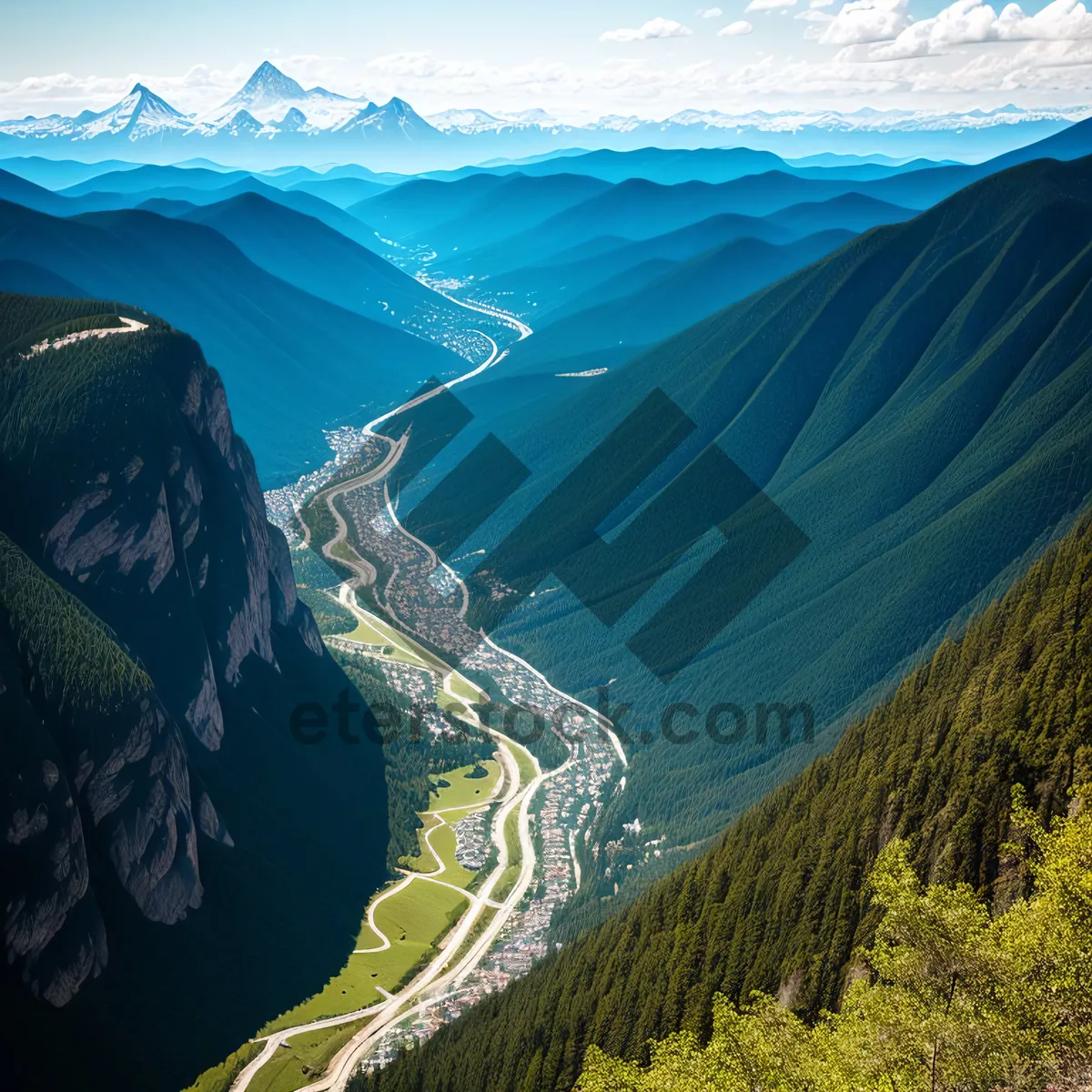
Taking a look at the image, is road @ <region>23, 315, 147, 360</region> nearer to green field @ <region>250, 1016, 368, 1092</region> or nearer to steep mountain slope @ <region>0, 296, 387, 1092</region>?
steep mountain slope @ <region>0, 296, 387, 1092</region>

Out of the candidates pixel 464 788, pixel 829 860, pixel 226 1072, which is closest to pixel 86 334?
pixel 464 788

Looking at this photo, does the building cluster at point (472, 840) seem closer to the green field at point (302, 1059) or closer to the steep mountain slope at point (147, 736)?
the steep mountain slope at point (147, 736)

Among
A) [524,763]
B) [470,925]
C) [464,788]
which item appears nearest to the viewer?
[470,925]

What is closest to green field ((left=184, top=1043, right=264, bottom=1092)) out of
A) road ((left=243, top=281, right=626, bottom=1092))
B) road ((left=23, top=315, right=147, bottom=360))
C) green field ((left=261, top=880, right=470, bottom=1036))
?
road ((left=243, top=281, right=626, bottom=1092))

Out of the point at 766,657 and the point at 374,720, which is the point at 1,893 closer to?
the point at 374,720

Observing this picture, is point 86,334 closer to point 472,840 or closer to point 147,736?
point 147,736

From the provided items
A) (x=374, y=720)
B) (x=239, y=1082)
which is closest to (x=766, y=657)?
(x=374, y=720)
